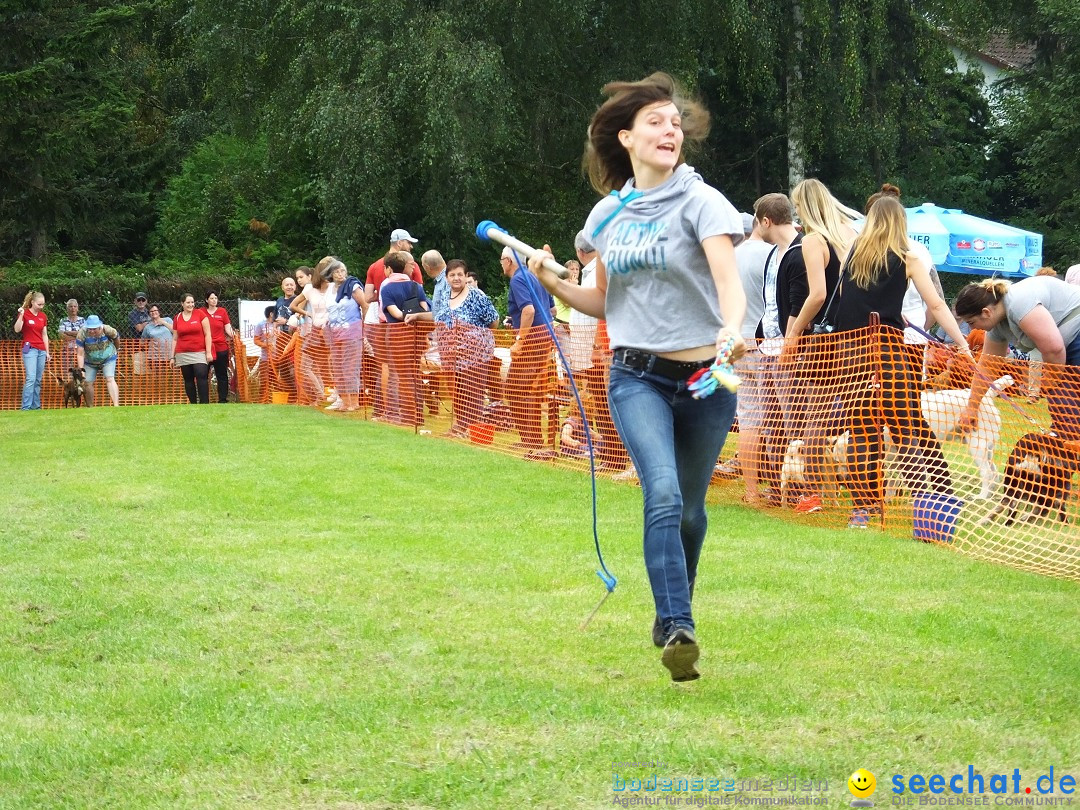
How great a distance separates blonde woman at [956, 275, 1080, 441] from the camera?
7688 millimetres

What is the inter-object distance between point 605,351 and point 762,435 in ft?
6.94

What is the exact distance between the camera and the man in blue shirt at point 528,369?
11812mm

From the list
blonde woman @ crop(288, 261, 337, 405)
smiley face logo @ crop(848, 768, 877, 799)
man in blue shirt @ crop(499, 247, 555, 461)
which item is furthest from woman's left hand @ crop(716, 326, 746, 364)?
blonde woman @ crop(288, 261, 337, 405)

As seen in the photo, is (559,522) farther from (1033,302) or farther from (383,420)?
(383,420)

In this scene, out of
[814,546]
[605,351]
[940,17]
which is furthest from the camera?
[940,17]

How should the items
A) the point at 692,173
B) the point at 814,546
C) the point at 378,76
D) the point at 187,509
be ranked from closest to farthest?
1. the point at 692,173
2. the point at 814,546
3. the point at 187,509
4. the point at 378,76

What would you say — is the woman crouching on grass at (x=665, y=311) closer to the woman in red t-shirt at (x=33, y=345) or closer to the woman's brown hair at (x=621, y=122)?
the woman's brown hair at (x=621, y=122)

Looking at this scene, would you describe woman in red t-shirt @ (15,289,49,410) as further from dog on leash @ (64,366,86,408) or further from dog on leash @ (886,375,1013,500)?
dog on leash @ (886,375,1013,500)

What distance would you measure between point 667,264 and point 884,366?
12.1 ft

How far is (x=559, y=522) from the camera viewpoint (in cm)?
823

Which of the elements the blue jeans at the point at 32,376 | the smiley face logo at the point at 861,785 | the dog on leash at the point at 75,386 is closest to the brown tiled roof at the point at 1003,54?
the dog on leash at the point at 75,386

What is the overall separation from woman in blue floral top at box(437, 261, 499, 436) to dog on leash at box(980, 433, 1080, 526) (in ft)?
20.3

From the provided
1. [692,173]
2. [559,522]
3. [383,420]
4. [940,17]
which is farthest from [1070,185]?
[692,173]

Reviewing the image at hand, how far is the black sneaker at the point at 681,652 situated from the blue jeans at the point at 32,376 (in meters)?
18.3
